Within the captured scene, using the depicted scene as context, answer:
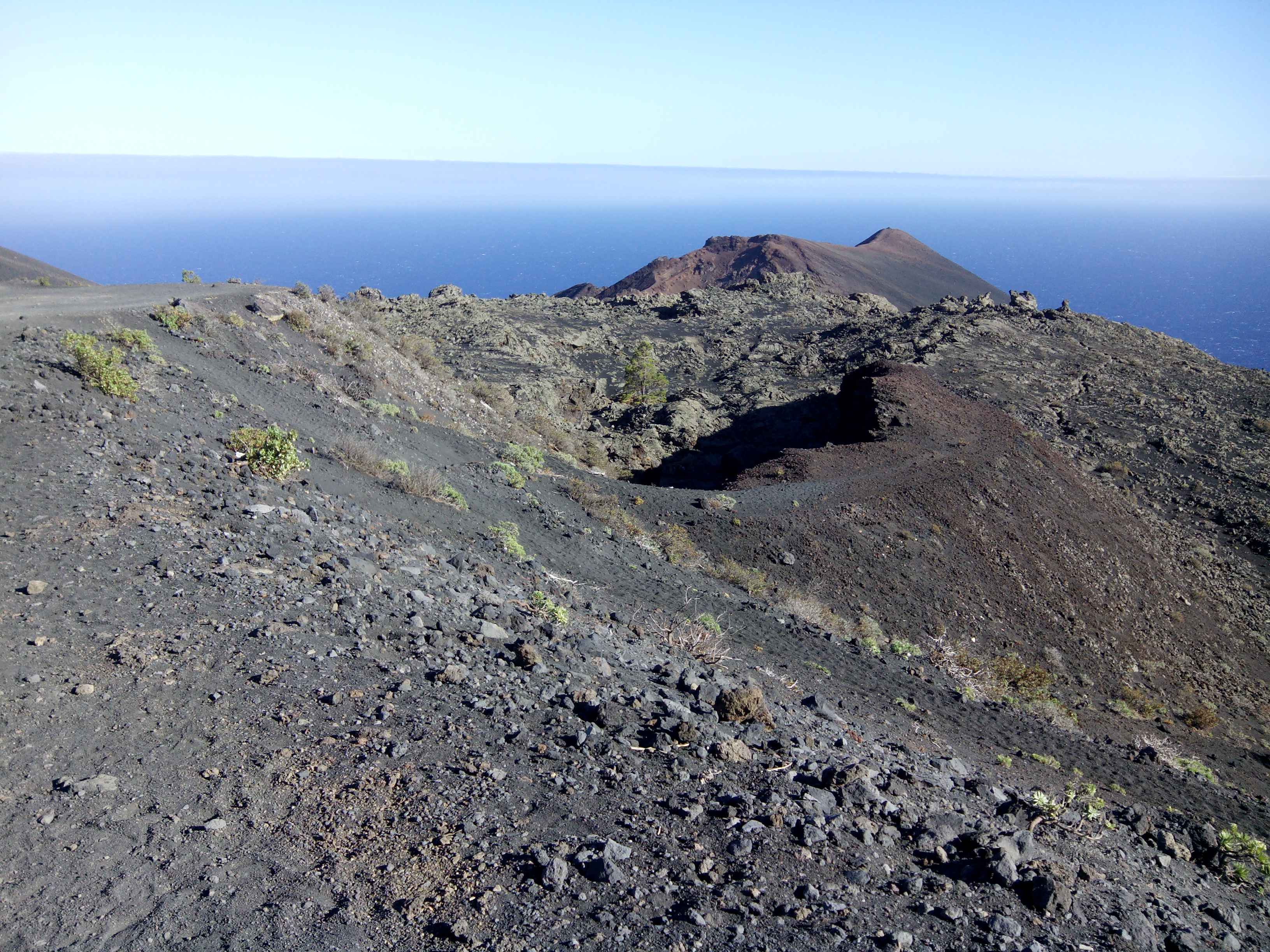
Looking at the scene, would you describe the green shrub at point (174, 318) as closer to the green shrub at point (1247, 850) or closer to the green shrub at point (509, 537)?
the green shrub at point (509, 537)

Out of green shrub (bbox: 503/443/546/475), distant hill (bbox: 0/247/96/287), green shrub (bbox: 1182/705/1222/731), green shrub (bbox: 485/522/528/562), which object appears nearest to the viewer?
green shrub (bbox: 485/522/528/562)

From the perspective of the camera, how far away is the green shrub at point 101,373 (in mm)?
9977

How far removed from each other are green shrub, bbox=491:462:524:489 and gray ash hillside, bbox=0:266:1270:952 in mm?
78

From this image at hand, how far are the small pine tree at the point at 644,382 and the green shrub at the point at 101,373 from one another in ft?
60.5

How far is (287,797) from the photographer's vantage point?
13.8 feet

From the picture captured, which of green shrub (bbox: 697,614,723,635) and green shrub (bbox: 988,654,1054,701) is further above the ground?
green shrub (bbox: 697,614,723,635)

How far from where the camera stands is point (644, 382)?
1081 inches

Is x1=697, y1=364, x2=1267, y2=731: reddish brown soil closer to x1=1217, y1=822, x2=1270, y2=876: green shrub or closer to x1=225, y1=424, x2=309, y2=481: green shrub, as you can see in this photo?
x1=1217, y1=822, x2=1270, y2=876: green shrub

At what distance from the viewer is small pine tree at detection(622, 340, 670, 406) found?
26.9 m

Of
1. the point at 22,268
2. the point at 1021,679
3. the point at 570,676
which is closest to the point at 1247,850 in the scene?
the point at 1021,679

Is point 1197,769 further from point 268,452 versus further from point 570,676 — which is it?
point 268,452

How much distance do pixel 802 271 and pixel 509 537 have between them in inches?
2383

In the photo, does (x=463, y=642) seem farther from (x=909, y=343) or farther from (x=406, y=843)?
(x=909, y=343)

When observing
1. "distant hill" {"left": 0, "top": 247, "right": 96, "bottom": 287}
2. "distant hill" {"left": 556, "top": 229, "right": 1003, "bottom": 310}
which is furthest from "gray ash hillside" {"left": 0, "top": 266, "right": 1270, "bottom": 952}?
"distant hill" {"left": 556, "top": 229, "right": 1003, "bottom": 310}
